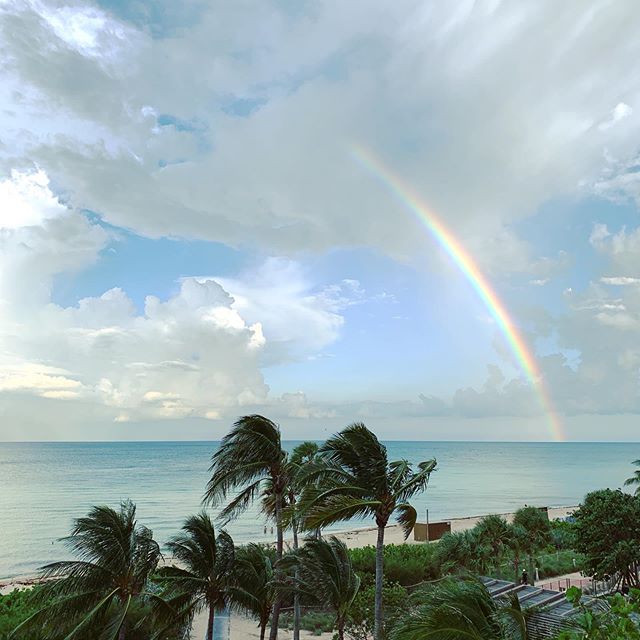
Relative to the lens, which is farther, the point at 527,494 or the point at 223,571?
the point at 527,494

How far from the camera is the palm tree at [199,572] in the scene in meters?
17.5

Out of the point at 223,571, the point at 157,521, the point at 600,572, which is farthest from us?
the point at 157,521

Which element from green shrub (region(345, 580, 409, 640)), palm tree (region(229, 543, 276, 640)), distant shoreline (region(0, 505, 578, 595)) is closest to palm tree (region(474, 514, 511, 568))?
green shrub (region(345, 580, 409, 640))

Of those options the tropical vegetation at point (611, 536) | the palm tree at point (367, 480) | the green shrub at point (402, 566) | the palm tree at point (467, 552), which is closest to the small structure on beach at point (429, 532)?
the green shrub at point (402, 566)

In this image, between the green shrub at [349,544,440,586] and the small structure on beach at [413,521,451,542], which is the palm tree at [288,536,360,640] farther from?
the small structure on beach at [413,521,451,542]

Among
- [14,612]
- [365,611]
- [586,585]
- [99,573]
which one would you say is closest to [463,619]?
[99,573]

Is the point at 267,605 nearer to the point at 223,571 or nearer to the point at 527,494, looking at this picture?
the point at 223,571

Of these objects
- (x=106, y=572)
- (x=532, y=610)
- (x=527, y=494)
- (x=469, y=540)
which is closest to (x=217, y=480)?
(x=106, y=572)

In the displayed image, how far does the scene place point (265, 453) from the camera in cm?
1905

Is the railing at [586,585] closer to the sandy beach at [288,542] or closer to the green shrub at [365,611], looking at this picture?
the sandy beach at [288,542]

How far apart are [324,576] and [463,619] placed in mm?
7871

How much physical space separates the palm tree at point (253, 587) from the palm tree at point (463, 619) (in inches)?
327

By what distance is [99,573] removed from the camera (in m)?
16.1

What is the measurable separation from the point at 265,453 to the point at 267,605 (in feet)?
16.1
